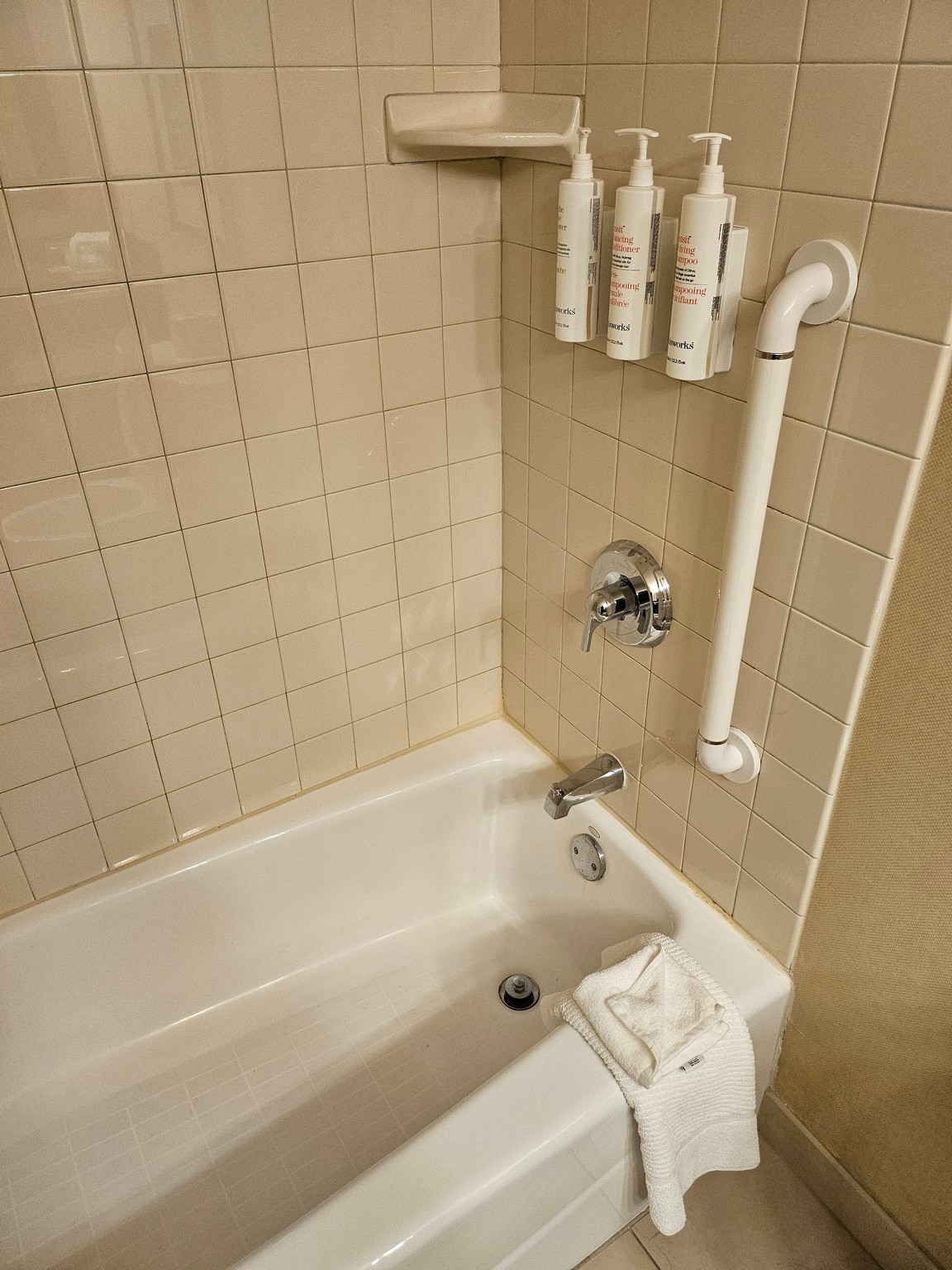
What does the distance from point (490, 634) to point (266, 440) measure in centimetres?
66

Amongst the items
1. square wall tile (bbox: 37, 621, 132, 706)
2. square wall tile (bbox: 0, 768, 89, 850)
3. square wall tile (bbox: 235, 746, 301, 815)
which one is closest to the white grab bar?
square wall tile (bbox: 235, 746, 301, 815)

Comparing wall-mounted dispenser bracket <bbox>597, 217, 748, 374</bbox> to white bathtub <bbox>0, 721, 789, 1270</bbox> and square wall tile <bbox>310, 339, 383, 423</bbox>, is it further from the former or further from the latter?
white bathtub <bbox>0, 721, 789, 1270</bbox>

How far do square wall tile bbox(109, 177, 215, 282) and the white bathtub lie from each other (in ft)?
3.25

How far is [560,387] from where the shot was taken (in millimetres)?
1460

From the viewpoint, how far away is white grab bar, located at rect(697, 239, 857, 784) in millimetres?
938

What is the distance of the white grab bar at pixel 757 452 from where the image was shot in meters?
0.94

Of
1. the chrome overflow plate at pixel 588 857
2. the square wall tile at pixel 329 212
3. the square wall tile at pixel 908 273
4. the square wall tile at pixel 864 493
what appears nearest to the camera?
the square wall tile at pixel 908 273

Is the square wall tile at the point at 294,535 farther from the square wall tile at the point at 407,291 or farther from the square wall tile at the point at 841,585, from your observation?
the square wall tile at the point at 841,585

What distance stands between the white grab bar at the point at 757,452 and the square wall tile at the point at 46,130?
88cm

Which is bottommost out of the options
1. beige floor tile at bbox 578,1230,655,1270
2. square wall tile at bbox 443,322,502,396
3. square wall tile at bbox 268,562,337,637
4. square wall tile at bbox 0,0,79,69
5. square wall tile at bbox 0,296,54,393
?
beige floor tile at bbox 578,1230,655,1270

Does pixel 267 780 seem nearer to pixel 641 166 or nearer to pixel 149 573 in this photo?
pixel 149 573

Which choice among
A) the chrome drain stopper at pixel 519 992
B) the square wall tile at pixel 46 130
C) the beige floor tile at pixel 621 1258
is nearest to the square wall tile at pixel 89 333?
the square wall tile at pixel 46 130

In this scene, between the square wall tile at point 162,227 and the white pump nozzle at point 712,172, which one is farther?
the square wall tile at point 162,227

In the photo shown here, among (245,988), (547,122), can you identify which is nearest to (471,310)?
(547,122)
